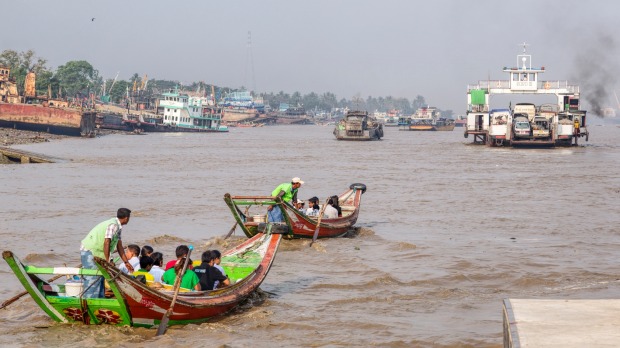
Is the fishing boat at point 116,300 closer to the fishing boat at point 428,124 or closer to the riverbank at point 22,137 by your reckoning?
the riverbank at point 22,137

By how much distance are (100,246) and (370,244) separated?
9.70 metres

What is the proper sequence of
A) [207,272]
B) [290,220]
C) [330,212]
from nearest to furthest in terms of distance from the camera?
[207,272] < [290,220] < [330,212]

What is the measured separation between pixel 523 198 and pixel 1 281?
2017 cm

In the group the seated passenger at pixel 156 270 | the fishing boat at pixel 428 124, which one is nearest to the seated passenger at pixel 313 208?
the seated passenger at pixel 156 270

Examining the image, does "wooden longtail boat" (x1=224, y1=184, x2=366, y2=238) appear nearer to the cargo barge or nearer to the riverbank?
the riverbank

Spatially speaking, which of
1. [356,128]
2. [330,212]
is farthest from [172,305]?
[356,128]

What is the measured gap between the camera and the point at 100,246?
11062mm

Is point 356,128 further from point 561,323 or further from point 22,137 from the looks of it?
point 561,323

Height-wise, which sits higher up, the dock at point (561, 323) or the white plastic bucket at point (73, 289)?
the dock at point (561, 323)

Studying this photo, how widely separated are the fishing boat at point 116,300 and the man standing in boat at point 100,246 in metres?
0.15

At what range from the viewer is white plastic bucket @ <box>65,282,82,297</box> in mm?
10938

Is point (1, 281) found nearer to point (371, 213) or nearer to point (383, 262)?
point (383, 262)

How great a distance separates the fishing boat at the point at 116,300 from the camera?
10.5 meters

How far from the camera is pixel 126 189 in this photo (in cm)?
3256
